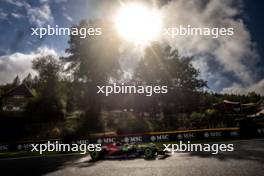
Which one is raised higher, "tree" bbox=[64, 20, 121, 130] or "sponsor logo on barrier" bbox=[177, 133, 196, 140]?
"tree" bbox=[64, 20, 121, 130]

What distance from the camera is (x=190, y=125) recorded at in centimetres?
3322

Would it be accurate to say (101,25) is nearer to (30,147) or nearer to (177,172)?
(30,147)

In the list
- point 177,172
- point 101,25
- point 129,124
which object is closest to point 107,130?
point 129,124

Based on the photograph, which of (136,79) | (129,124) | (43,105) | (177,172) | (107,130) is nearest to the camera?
(177,172)

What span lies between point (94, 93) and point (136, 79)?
31.8ft

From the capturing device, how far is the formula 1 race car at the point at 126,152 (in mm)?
13352

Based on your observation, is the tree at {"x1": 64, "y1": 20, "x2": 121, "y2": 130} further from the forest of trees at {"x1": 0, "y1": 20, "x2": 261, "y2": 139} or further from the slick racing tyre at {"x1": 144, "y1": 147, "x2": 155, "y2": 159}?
the slick racing tyre at {"x1": 144, "y1": 147, "x2": 155, "y2": 159}

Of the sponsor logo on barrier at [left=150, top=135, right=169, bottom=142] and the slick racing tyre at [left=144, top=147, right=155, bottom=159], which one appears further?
the sponsor logo on barrier at [left=150, top=135, right=169, bottom=142]

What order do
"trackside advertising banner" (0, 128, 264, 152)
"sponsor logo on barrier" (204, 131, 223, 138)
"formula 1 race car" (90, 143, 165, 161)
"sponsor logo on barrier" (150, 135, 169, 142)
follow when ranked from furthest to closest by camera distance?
"sponsor logo on barrier" (204, 131, 223, 138) → "sponsor logo on barrier" (150, 135, 169, 142) → "trackside advertising banner" (0, 128, 264, 152) → "formula 1 race car" (90, 143, 165, 161)

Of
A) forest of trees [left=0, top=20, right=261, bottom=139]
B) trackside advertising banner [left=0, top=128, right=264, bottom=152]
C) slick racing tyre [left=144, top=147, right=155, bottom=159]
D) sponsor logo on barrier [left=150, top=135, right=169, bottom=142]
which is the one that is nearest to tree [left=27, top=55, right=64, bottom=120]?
forest of trees [left=0, top=20, right=261, bottom=139]

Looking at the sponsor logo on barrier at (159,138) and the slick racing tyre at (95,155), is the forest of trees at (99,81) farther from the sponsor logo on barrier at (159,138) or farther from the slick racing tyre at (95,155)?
the slick racing tyre at (95,155)

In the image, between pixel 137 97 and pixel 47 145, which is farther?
pixel 137 97

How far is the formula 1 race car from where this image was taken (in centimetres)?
1335

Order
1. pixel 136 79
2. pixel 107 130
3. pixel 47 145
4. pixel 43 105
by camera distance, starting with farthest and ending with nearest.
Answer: pixel 136 79, pixel 43 105, pixel 107 130, pixel 47 145
